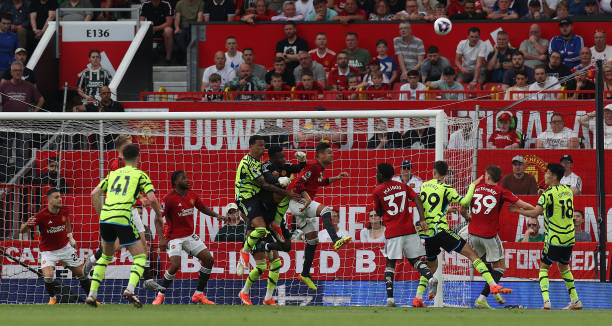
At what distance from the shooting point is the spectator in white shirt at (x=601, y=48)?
62.1 ft

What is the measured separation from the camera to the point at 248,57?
19.6 meters

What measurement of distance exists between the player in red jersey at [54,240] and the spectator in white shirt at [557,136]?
25.9 ft

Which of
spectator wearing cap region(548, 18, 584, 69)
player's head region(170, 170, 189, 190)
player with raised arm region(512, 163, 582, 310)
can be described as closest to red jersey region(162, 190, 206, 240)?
player's head region(170, 170, 189, 190)

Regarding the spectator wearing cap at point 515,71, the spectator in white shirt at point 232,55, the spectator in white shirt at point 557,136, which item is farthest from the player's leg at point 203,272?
the spectator wearing cap at point 515,71

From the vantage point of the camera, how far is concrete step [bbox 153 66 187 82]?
2128 centimetres

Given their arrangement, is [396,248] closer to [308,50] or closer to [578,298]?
[578,298]

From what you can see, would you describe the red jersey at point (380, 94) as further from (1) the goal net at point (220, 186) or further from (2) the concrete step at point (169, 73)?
(2) the concrete step at point (169, 73)

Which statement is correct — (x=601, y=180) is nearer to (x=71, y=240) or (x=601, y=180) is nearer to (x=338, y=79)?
(x=338, y=79)

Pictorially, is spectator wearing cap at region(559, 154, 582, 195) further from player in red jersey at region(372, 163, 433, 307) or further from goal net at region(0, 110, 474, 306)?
player in red jersey at region(372, 163, 433, 307)

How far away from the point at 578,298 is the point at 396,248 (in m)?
3.04

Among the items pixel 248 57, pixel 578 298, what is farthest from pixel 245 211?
pixel 248 57

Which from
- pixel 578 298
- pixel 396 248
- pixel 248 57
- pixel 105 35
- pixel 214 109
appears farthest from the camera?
pixel 105 35

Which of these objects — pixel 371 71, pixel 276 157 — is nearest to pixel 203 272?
pixel 276 157

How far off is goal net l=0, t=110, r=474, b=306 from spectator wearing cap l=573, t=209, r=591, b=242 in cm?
175
